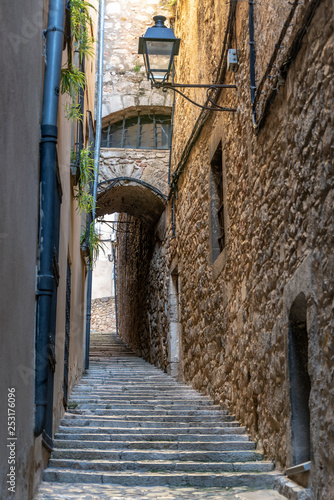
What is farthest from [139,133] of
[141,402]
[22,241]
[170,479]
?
[22,241]

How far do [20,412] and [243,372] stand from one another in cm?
265

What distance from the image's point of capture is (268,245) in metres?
4.59

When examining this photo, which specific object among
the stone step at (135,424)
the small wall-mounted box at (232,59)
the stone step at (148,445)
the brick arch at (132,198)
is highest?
the brick arch at (132,198)

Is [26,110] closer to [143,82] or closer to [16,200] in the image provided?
[16,200]

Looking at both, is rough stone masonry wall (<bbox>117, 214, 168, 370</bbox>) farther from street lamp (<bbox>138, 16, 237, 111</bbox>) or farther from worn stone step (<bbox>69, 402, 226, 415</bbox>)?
street lamp (<bbox>138, 16, 237, 111</bbox>)

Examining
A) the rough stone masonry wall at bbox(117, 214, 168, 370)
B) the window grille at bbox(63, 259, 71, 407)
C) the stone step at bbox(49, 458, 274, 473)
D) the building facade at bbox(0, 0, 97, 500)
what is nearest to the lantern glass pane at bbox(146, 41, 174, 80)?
the window grille at bbox(63, 259, 71, 407)

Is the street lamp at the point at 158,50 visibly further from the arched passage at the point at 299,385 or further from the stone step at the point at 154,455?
the stone step at the point at 154,455

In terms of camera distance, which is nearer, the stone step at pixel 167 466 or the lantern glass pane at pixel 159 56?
the stone step at pixel 167 466

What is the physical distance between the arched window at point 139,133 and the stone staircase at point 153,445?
225 inches

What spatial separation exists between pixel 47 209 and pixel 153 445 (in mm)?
2060

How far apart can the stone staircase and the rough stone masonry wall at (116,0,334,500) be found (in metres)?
0.21

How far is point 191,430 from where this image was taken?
512 cm

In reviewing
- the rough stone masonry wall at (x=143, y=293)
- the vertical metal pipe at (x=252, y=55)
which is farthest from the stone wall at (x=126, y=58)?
the vertical metal pipe at (x=252, y=55)

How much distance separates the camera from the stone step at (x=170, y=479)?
405 cm
